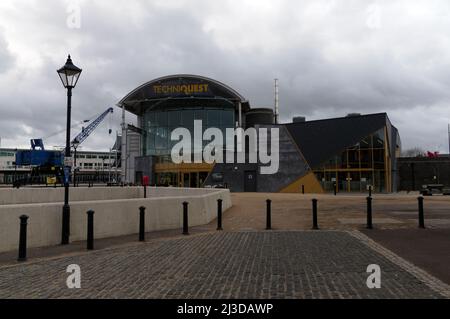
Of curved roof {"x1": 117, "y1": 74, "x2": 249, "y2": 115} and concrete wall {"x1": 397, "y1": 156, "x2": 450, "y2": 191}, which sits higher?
curved roof {"x1": 117, "y1": 74, "x2": 249, "y2": 115}

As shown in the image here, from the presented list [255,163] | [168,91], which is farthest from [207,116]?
[255,163]

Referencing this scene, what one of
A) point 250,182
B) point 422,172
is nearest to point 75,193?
point 250,182

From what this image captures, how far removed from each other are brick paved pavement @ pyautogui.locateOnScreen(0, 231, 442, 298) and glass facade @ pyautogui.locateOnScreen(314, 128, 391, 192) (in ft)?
107

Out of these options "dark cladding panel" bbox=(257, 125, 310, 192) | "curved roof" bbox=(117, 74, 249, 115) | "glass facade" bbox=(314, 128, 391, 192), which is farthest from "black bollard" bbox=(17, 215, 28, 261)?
"curved roof" bbox=(117, 74, 249, 115)

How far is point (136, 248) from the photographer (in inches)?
384

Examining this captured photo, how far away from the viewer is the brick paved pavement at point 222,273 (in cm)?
604

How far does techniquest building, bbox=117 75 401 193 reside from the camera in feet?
137

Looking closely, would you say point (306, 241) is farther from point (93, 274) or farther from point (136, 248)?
point (93, 274)

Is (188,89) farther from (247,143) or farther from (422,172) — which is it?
(422,172)

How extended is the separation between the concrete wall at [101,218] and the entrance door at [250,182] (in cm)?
3090

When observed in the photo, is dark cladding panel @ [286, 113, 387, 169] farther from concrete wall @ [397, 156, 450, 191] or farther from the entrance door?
concrete wall @ [397, 156, 450, 191]

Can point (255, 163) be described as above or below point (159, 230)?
above
